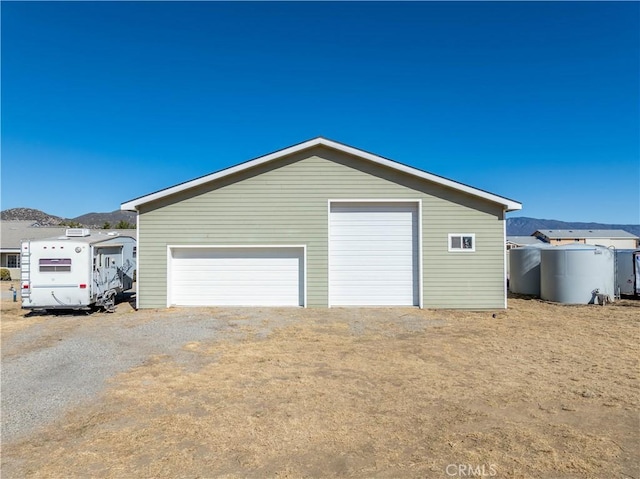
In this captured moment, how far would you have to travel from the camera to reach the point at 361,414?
4.28 m

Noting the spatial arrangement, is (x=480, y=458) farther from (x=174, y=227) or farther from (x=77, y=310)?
(x=77, y=310)

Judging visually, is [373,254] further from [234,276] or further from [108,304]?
[108,304]

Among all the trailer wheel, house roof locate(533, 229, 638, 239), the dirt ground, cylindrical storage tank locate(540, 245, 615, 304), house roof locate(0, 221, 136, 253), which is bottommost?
the dirt ground

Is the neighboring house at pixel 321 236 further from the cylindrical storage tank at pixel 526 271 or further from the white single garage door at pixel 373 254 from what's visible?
the cylindrical storage tank at pixel 526 271

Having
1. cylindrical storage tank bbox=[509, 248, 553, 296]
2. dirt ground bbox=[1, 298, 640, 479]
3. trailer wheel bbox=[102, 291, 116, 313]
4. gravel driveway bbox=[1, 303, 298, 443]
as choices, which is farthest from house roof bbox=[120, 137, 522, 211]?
dirt ground bbox=[1, 298, 640, 479]

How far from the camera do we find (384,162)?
11.4m

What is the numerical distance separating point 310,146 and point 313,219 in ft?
7.19

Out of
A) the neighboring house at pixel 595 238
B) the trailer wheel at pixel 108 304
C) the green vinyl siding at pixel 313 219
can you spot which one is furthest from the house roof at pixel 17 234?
the neighboring house at pixel 595 238

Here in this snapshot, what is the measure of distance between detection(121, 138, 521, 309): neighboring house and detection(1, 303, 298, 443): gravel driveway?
134cm

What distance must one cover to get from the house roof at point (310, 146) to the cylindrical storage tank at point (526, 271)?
4.57m

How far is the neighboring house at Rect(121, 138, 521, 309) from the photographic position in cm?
1145

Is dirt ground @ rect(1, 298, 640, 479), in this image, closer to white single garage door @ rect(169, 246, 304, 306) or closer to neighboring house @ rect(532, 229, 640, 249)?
white single garage door @ rect(169, 246, 304, 306)

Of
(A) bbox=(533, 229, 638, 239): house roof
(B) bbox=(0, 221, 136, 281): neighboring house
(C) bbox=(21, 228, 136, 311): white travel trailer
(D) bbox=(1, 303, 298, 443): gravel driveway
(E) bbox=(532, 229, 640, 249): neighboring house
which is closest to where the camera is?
(D) bbox=(1, 303, 298, 443): gravel driveway

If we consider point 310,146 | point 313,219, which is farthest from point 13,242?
point 310,146
